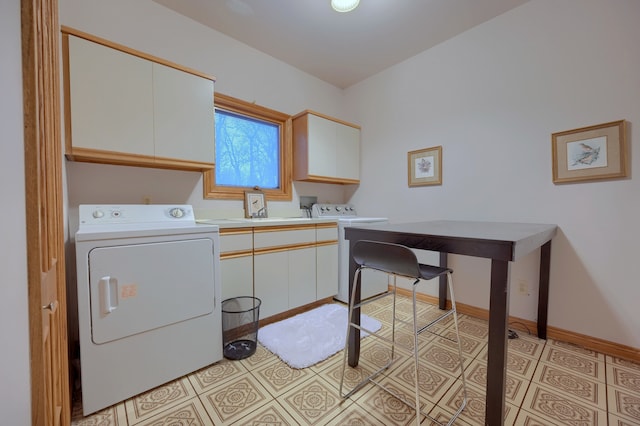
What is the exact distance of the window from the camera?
96.9 inches

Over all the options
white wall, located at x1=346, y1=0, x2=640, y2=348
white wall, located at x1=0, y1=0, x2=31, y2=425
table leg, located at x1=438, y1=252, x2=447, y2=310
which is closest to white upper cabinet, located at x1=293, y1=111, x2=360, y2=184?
white wall, located at x1=346, y1=0, x2=640, y2=348

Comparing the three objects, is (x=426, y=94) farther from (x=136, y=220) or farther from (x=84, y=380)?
(x=84, y=380)

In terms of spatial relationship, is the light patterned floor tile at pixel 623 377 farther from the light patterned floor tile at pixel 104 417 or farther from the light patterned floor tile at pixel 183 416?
the light patterned floor tile at pixel 104 417

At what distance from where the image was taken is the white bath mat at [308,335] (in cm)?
179

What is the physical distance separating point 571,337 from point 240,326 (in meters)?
2.48

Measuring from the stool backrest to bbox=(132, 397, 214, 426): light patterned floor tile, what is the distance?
110cm

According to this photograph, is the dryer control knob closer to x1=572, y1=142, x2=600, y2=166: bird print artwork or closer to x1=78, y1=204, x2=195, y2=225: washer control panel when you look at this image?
x1=78, y1=204, x2=195, y2=225: washer control panel

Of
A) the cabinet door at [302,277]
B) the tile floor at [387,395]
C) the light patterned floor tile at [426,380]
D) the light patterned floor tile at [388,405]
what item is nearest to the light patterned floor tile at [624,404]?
the tile floor at [387,395]

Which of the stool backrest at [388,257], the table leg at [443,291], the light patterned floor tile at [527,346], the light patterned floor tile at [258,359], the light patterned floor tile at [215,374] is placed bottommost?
the light patterned floor tile at [527,346]

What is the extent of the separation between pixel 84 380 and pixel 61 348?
33 centimetres

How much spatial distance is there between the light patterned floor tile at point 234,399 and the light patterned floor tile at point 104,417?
1.20ft

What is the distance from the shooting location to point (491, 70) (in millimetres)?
2281

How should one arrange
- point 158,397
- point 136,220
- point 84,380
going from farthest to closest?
point 136,220
point 158,397
point 84,380

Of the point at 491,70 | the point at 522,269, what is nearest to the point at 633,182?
the point at 522,269
